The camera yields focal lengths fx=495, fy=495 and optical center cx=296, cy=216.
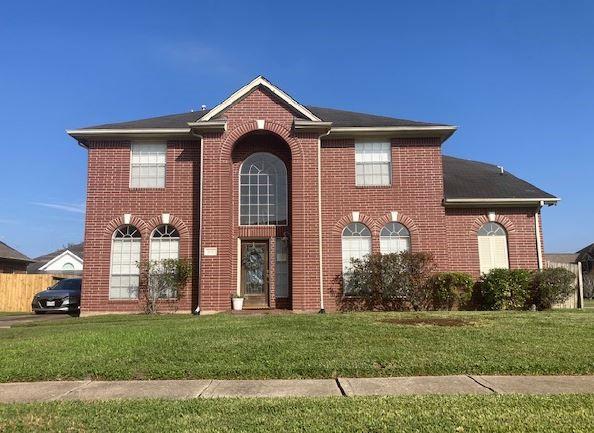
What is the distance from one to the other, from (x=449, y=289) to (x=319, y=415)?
12.1 meters

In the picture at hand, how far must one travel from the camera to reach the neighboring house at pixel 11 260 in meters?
34.1

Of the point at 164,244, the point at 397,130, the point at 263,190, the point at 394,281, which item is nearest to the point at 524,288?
the point at 394,281

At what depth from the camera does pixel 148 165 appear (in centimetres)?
1717

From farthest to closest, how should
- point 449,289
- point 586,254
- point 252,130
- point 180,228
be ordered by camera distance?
point 586,254 < point 180,228 < point 252,130 < point 449,289

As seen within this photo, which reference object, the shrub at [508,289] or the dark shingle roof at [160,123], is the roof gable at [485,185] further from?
the dark shingle roof at [160,123]

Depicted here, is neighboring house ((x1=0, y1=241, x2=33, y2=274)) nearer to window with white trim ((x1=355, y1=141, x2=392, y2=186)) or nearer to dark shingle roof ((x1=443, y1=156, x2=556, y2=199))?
window with white trim ((x1=355, y1=141, x2=392, y2=186))

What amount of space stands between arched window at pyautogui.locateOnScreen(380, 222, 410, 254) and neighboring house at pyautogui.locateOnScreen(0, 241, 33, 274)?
28.2m

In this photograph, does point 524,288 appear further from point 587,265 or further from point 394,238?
point 587,265

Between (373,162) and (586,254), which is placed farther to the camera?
(586,254)

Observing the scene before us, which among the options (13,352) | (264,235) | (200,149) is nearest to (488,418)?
(13,352)

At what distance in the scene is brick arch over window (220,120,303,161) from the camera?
16.5 metres

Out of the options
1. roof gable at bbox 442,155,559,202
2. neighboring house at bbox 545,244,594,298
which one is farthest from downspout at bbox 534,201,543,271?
neighboring house at bbox 545,244,594,298

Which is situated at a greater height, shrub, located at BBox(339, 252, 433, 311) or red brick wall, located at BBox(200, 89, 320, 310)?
red brick wall, located at BBox(200, 89, 320, 310)

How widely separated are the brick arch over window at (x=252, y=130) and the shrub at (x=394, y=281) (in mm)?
4389
